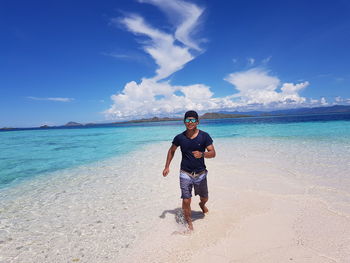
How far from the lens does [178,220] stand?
5164 millimetres

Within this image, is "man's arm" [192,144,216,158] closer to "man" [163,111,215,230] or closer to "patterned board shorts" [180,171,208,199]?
"man" [163,111,215,230]

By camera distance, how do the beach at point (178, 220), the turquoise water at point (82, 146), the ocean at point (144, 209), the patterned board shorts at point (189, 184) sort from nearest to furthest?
Result: the beach at point (178, 220) < the ocean at point (144, 209) < the patterned board shorts at point (189, 184) < the turquoise water at point (82, 146)

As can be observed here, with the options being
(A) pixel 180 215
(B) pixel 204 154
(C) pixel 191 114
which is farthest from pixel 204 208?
(C) pixel 191 114

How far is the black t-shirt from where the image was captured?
4168mm

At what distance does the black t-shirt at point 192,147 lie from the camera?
417cm

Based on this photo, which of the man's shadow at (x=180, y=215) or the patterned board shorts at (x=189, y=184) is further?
the man's shadow at (x=180, y=215)

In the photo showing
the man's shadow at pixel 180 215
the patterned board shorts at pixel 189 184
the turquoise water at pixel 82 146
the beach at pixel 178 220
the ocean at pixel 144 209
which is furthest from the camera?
the turquoise water at pixel 82 146

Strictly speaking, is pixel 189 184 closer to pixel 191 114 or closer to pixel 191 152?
pixel 191 152

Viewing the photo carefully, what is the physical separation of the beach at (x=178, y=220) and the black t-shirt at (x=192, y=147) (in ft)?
4.81

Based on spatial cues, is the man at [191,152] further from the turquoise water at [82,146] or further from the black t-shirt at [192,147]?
the turquoise water at [82,146]

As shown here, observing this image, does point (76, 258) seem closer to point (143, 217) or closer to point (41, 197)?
point (143, 217)

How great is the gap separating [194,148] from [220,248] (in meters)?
1.96

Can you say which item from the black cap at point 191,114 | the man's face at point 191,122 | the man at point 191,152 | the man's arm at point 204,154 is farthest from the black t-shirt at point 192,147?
the black cap at point 191,114

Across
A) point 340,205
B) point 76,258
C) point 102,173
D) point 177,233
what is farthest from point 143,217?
point 102,173
